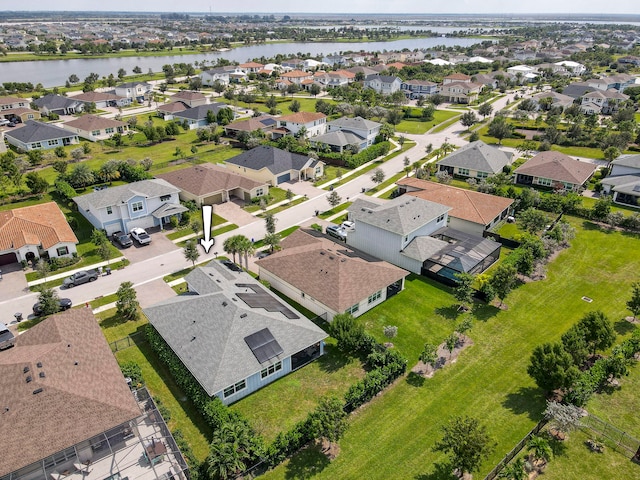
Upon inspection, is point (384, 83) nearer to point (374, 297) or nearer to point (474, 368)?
point (374, 297)

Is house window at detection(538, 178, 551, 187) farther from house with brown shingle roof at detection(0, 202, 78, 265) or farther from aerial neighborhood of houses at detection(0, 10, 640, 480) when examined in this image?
house with brown shingle roof at detection(0, 202, 78, 265)

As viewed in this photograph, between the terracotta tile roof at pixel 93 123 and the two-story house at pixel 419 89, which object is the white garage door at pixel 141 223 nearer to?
the terracotta tile roof at pixel 93 123

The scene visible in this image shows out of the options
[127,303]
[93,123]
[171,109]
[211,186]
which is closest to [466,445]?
[127,303]

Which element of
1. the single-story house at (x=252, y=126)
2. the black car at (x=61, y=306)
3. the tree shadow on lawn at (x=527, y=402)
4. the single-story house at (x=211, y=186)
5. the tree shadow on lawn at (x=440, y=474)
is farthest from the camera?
the single-story house at (x=252, y=126)

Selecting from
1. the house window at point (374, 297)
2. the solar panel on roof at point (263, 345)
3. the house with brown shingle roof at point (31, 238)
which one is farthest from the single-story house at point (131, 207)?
the solar panel on roof at point (263, 345)

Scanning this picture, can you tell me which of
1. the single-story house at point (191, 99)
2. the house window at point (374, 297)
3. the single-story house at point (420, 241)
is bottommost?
the house window at point (374, 297)

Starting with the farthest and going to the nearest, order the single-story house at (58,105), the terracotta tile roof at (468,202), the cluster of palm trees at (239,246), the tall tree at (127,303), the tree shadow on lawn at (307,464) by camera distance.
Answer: the single-story house at (58,105)
the terracotta tile roof at (468,202)
the cluster of palm trees at (239,246)
the tall tree at (127,303)
the tree shadow on lawn at (307,464)
